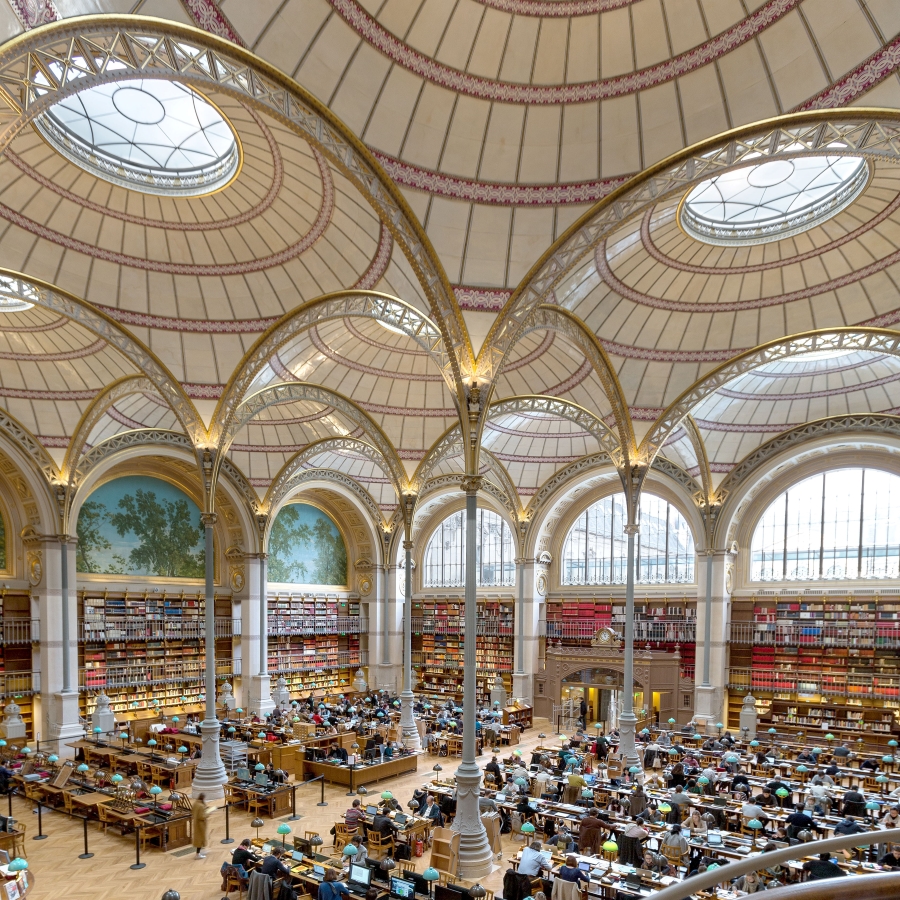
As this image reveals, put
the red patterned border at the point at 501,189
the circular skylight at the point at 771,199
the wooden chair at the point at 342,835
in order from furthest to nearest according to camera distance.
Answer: the circular skylight at the point at 771,199
the wooden chair at the point at 342,835
the red patterned border at the point at 501,189

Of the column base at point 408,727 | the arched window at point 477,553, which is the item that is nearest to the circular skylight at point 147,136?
the column base at point 408,727

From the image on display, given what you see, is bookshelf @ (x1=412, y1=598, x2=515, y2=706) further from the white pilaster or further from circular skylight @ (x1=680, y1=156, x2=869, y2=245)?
circular skylight @ (x1=680, y1=156, x2=869, y2=245)

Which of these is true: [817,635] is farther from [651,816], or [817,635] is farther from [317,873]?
[317,873]

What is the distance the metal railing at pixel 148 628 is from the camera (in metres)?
26.1

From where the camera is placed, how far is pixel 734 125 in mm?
10453

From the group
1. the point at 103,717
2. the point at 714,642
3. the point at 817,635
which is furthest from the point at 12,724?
the point at 817,635

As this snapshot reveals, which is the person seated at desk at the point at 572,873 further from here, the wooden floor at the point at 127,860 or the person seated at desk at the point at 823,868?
the person seated at desk at the point at 823,868

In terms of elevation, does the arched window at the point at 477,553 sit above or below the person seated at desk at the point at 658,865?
above

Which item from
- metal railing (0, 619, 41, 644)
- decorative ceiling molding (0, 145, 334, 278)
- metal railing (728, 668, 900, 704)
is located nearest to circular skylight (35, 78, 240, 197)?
decorative ceiling molding (0, 145, 334, 278)

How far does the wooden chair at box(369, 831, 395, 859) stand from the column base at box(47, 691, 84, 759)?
546 inches

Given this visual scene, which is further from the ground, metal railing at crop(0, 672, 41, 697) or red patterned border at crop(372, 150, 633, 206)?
red patterned border at crop(372, 150, 633, 206)

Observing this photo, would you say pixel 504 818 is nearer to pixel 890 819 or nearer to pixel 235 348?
pixel 890 819

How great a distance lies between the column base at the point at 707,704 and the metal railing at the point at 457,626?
941cm

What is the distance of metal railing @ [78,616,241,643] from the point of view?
85.7ft
